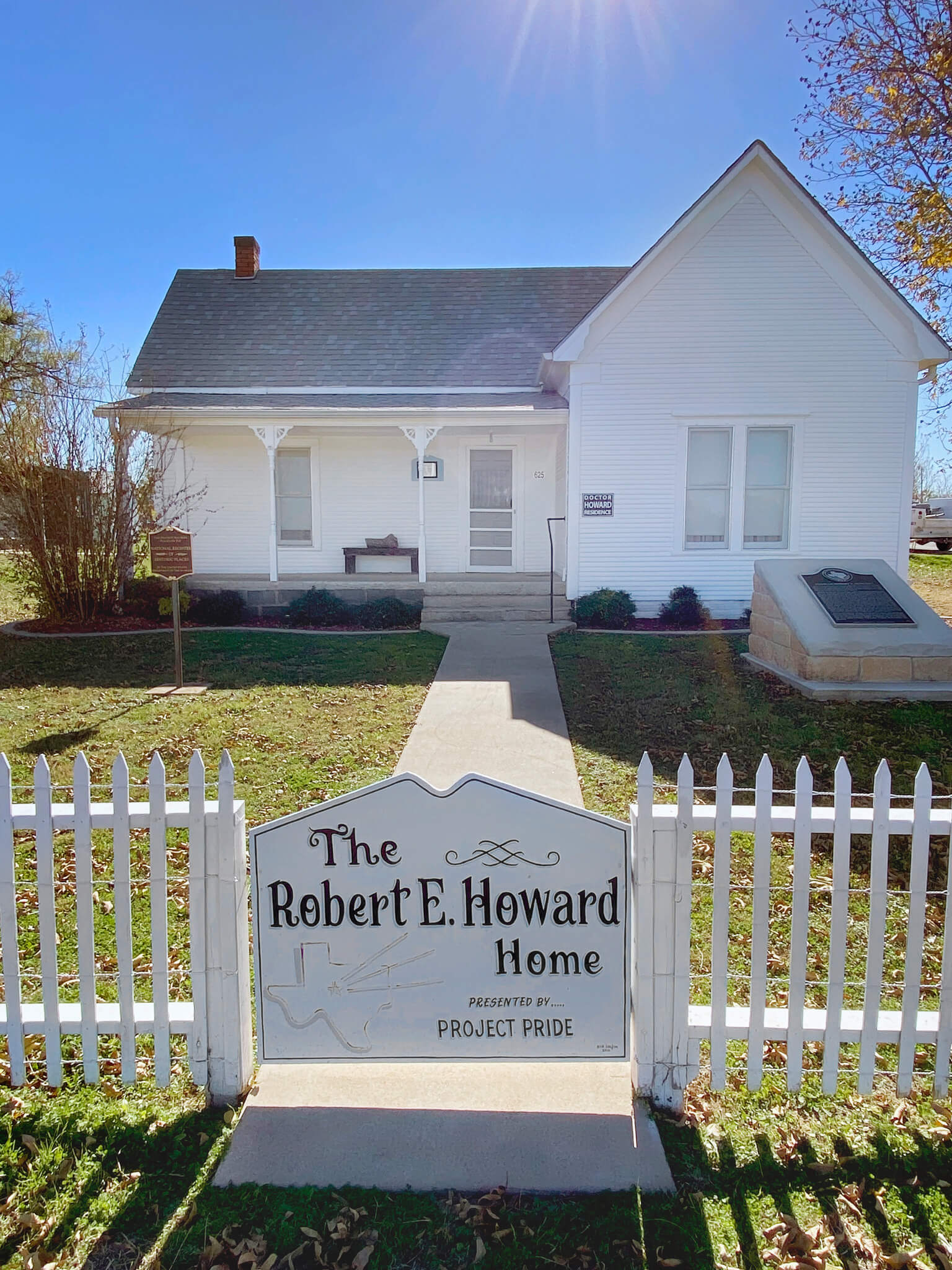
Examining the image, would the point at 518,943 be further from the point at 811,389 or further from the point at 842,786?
the point at 811,389

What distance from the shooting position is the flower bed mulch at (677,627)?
521 inches

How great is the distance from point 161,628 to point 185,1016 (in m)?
10.9

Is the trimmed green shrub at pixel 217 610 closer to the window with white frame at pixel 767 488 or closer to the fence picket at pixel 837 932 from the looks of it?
the window with white frame at pixel 767 488

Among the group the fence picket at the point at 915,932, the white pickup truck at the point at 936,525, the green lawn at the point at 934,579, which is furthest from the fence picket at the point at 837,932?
the white pickup truck at the point at 936,525

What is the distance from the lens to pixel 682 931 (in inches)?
113

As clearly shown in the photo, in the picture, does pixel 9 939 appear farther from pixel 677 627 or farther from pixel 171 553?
pixel 677 627

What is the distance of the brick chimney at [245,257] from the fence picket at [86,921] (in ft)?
62.7

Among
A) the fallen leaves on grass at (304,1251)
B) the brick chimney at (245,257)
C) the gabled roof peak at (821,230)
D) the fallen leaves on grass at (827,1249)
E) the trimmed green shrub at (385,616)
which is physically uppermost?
the brick chimney at (245,257)

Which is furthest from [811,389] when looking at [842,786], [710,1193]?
[710,1193]

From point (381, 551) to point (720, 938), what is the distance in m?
13.8

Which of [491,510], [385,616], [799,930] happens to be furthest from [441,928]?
[491,510]

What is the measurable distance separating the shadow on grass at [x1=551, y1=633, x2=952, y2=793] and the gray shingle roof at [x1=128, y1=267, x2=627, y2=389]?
877cm

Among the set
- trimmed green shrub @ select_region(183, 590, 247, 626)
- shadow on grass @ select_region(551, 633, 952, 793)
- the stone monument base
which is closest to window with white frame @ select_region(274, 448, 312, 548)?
trimmed green shrub @ select_region(183, 590, 247, 626)

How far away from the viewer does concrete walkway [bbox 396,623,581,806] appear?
21.1 feet
